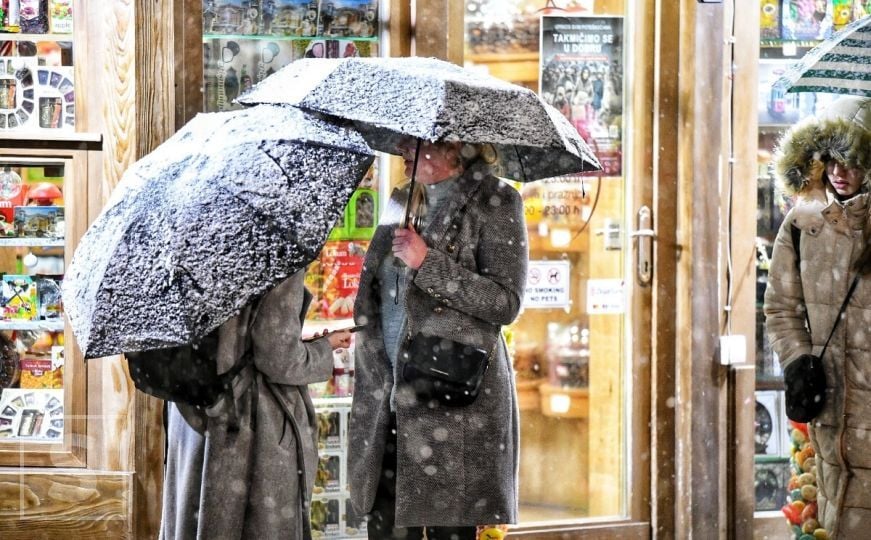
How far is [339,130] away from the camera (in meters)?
3.09

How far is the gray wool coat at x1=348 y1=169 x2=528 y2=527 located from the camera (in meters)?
3.80

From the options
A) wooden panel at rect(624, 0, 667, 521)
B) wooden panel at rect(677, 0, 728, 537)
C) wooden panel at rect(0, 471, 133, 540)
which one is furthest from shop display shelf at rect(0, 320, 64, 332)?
wooden panel at rect(677, 0, 728, 537)

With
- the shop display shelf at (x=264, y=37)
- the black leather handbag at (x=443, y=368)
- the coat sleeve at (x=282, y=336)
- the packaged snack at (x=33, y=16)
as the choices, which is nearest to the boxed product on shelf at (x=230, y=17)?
the shop display shelf at (x=264, y=37)

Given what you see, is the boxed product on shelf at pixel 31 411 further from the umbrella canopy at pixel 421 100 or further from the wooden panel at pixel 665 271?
the wooden panel at pixel 665 271

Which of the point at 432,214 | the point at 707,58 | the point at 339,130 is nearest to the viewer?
the point at 339,130

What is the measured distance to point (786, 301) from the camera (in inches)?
175

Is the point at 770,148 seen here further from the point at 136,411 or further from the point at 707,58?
the point at 136,411

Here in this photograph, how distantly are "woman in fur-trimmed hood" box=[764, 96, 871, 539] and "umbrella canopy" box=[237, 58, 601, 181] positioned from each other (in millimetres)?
1215

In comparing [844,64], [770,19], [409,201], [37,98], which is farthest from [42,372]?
[770,19]

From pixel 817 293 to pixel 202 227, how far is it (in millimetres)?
2634

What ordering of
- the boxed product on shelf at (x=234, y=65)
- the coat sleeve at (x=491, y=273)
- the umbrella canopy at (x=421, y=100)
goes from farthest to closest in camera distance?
the boxed product on shelf at (x=234, y=65) < the coat sleeve at (x=491, y=273) < the umbrella canopy at (x=421, y=100)

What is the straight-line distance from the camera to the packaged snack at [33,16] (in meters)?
4.84

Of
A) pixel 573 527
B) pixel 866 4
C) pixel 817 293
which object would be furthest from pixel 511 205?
pixel 866 4

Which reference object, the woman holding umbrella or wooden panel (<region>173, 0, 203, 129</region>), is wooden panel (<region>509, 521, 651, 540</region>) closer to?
the woman holding umbrella
